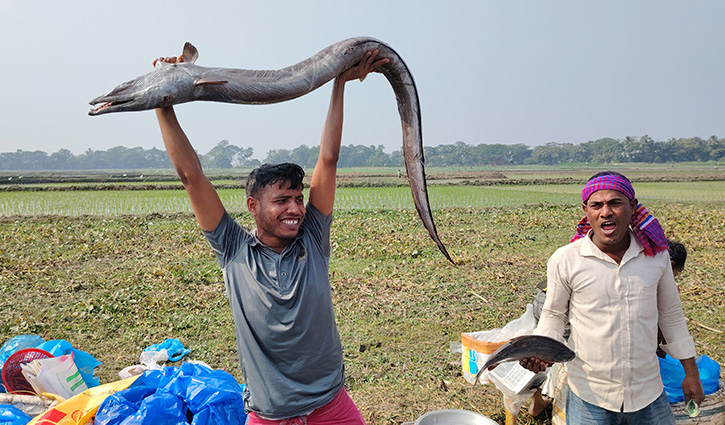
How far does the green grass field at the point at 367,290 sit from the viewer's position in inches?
166

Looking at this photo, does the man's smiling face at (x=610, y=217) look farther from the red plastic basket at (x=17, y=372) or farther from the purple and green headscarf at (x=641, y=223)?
the red plastic basket at (x=17, y=372)

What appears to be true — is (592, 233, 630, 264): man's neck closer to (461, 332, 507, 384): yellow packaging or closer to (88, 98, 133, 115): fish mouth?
(461, 332, 507, 384): yellow packaging

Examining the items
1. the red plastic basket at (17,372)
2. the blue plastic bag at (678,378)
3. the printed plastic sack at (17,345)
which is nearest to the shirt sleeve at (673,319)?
the blue plastic bag at (678,378)

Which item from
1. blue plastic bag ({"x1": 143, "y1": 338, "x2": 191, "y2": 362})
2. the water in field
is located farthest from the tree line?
blue plastic bag ({"x1": 143, "y1": 338, "x2": 191, "y2": 362})

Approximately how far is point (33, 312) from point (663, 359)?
634 centimetres

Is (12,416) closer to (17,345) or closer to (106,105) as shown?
(17,345)

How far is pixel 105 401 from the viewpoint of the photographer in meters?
2.55

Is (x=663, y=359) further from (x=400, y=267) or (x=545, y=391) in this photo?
(x=400, y=267)

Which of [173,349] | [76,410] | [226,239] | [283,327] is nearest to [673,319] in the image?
[283,327]

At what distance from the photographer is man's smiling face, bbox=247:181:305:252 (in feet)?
6.10

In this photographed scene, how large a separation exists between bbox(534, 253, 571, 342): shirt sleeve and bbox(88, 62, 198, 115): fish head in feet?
5.38

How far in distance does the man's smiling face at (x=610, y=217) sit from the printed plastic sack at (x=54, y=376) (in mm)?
3110

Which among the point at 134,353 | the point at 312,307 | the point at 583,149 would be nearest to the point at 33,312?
the point at 134,353

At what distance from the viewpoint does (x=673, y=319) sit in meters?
2.11
